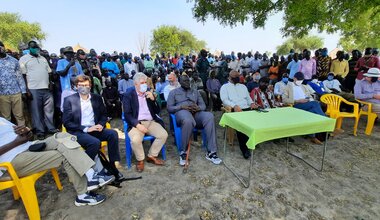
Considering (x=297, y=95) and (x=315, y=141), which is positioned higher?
(x=297, y=95)

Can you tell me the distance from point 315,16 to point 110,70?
7331 mm

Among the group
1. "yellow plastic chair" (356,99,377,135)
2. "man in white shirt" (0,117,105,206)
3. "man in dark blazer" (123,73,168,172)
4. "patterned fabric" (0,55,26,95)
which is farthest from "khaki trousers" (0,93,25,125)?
"yellow plastic chair" (356,99,377,135)

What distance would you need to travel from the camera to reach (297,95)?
17.3 feet

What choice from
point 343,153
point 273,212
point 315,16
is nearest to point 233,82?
point 343,153

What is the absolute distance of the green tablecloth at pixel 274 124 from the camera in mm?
2947

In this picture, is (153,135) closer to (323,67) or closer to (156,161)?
(156,161)

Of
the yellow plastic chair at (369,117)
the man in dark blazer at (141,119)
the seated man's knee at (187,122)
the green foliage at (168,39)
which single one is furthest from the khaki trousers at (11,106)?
the green foliage at (168,39)

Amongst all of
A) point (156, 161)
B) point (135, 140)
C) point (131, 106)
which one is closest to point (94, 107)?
point (131, 106)

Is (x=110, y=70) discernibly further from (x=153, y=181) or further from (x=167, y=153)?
(x=153, y=181)

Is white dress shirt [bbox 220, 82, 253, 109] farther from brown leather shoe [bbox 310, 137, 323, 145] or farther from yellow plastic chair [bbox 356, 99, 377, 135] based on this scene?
yellow plastic chair [bbox 356, 99, 377, 135]

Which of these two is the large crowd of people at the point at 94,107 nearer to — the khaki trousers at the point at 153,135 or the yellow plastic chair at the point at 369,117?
the khaki trousers at the point at 153,135

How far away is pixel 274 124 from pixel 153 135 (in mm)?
1975

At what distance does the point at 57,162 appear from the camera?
2623mm

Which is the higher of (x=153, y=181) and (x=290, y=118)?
(x=290, y=118)
